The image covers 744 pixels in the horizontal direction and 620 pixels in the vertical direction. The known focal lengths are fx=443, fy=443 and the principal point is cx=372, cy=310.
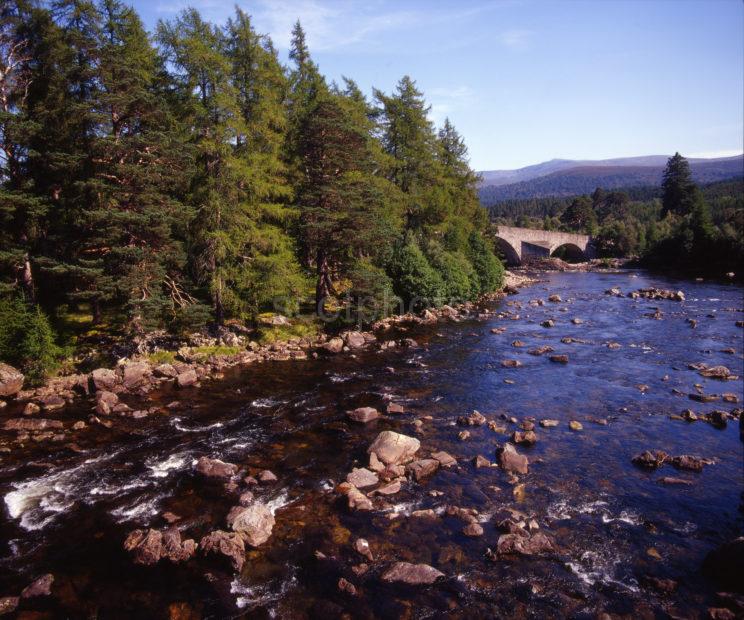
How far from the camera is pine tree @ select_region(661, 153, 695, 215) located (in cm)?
11562

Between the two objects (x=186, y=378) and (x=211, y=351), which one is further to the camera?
(x=211, y=351)

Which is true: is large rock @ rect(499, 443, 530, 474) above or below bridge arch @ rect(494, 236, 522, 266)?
below

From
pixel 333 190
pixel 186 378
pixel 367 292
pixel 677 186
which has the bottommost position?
pixel 186 378

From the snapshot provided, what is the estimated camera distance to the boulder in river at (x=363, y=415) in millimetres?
20677

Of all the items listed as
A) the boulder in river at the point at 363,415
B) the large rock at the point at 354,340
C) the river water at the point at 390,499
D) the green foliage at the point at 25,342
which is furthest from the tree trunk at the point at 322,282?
the green foliage at the point at 25,342

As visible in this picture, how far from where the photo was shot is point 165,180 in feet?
91.5

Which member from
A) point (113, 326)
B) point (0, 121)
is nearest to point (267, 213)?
point (113, 326)

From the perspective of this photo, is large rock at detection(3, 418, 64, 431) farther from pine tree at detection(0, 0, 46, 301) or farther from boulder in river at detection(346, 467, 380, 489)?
boulder in river at detection(346, 467, 380, 489)

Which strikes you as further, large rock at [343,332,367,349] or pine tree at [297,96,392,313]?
large rock at [343,332,367,349]

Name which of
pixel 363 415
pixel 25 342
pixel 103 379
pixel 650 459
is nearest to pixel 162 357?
pixel 103 379

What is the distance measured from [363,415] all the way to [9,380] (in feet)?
63.0

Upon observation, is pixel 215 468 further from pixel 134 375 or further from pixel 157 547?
pixel 134 375

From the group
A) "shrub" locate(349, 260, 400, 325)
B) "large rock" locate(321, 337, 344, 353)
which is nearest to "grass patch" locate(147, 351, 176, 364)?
"large rock" locate(321, 337, 344, 353)

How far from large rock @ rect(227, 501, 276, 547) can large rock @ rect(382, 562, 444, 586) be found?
378 cm
